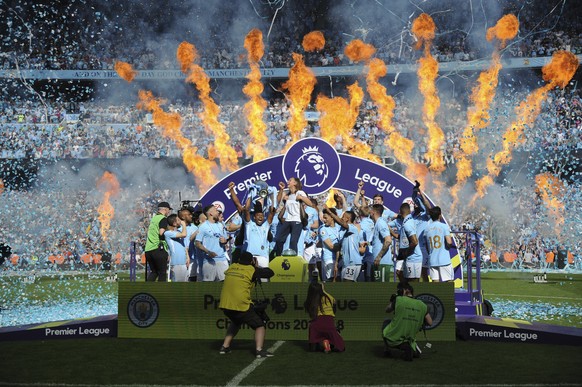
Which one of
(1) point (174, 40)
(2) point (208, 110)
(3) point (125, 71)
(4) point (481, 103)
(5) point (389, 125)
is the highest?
(1) point (174, 40)

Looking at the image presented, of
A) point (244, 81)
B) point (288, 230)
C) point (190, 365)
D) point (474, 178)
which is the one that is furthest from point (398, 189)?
point (244, 81)

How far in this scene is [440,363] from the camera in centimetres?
933

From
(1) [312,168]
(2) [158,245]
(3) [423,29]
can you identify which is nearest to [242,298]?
(2) [158,245]

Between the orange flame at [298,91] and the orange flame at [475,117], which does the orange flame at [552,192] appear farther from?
the orange flame at [298,91]

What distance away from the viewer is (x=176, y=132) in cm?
3669

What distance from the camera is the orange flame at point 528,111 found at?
110 ft

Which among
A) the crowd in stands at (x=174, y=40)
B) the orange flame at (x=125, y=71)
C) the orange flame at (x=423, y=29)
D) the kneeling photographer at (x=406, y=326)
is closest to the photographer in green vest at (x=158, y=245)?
the kneeling photographer at (x=406, y=326)

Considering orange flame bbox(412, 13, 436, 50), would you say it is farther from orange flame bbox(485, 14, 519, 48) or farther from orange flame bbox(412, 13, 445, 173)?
orange flame bbox(485, 14, 519, 48)

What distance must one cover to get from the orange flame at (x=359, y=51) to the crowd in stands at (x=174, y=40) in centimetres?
33

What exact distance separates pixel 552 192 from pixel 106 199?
18.4m

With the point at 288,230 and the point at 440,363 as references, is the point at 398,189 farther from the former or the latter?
the point at 440,363

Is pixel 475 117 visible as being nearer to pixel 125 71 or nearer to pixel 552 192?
pixel 552 192

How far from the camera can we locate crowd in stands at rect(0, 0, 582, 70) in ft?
125

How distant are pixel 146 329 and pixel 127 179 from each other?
1018 inches
